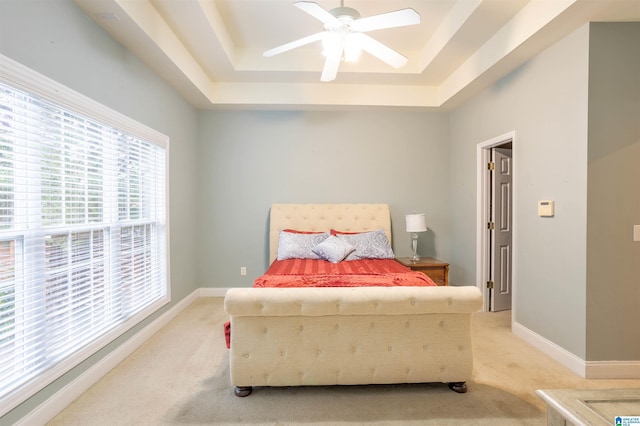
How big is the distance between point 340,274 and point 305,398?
113 cm

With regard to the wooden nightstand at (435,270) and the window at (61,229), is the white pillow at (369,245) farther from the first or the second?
the window at (61,229)

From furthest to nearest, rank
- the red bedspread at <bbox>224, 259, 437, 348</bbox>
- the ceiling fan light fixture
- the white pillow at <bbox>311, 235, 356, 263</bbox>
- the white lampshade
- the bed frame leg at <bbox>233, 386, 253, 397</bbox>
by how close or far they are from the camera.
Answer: the white lampshade < the white pillow at <bbox>311, 235, 356, 263</bbox> < the red bedspread at <bbox>224, 259, 437, 348</bbox> < the ceiling fan light fixture < the bed frame leg at <bbox>233, 386, 253, 397</bbox>

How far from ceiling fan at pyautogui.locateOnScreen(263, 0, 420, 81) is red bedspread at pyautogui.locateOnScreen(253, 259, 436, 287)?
5.85 ft

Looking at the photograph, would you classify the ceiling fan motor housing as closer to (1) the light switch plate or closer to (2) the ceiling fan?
(2) the ceiling fan

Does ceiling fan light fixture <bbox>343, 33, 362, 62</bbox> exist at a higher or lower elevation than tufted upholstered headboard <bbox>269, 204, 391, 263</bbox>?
higher

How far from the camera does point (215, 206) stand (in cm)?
431

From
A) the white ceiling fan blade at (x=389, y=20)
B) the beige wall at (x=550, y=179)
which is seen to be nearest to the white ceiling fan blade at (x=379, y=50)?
the white ceiling fan blade at (x=389, y=20)

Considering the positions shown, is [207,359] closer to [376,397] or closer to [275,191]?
[376,397]

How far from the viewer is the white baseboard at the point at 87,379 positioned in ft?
5.79

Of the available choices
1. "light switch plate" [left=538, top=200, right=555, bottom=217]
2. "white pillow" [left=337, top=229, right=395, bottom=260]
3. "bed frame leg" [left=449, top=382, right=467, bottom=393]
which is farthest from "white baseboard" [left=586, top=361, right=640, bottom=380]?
"white pillow" [left=337, top=229, right=395, bottom=260]

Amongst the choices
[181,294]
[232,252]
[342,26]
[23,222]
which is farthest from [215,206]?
[342,26]

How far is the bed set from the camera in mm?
1902

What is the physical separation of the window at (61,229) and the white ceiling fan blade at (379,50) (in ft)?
6.59

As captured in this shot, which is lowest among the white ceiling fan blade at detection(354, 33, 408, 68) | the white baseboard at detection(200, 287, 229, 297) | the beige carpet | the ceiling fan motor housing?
the beige carpet
